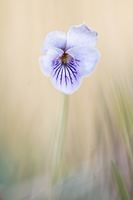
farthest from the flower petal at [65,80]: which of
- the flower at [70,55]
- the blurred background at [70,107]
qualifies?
the blurred background at [70,107]

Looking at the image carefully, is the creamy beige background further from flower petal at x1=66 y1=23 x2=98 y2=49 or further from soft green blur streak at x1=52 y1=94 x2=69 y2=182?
flower petal at x1=66 y1=23 x2=98 y2=49

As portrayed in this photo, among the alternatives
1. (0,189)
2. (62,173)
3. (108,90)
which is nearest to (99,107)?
(108,90)

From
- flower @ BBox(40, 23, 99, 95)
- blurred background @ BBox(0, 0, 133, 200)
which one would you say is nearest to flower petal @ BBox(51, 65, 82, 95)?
flower @ BBox(40, 23, 99, 95)

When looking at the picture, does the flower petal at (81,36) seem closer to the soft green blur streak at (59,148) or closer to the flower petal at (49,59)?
the flower petal at (49,59)

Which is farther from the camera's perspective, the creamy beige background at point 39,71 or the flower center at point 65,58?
the creamy beige background at point 39,71

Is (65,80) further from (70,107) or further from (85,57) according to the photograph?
(70,107)

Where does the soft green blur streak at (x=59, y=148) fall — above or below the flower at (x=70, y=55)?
below
